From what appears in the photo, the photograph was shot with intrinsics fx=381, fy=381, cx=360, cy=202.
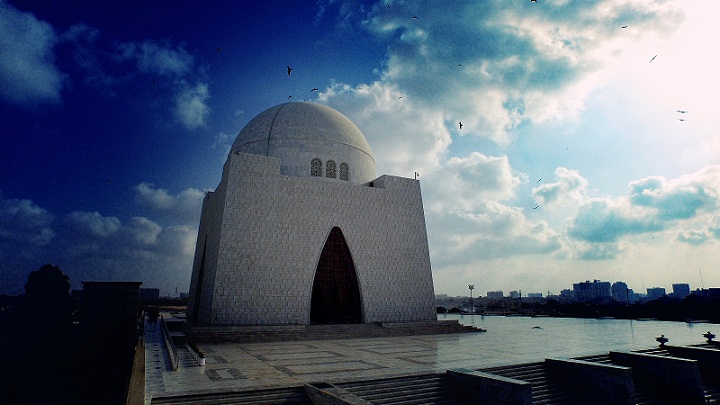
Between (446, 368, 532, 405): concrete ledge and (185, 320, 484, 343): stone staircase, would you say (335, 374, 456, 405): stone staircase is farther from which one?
(185, 320, 484, 343): stone staircase

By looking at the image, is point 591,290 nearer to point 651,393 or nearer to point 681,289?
point 681,289

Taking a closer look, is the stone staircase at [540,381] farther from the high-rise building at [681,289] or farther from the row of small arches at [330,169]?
the high-rise building at [681,289]

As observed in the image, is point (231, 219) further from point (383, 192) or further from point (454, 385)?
point (454, 385)

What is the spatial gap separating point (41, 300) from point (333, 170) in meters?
27.4

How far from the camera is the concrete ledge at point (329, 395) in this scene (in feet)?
18.6

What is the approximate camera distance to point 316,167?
1916 centimetres

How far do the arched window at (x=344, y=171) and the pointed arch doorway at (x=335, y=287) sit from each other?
10.4 feet

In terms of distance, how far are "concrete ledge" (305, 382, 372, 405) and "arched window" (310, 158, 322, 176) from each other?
13.2 m

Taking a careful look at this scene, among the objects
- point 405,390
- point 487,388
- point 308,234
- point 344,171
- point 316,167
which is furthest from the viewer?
point 344,171

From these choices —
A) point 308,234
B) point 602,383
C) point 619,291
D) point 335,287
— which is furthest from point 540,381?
point 619,291

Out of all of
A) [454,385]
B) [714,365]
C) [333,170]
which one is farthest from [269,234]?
[714,365]

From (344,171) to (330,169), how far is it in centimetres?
80

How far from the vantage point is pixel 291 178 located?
680 inches

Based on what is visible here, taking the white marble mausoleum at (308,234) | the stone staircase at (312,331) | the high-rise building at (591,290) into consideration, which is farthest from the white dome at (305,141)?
the high-rise building at (591,290)
